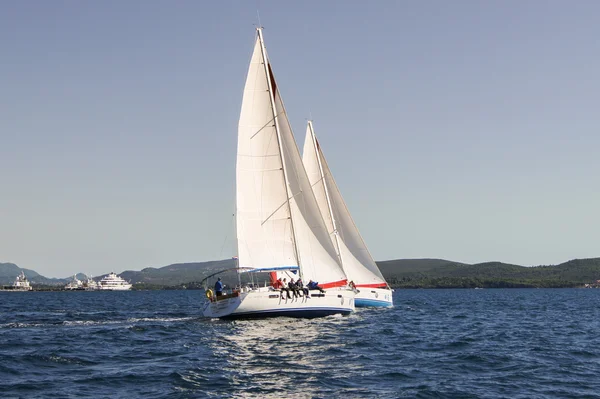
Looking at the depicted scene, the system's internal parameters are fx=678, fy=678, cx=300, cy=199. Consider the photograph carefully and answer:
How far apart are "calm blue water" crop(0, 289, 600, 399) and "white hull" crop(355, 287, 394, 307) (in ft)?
60.7

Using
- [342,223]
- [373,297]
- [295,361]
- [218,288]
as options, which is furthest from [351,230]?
[295,361]

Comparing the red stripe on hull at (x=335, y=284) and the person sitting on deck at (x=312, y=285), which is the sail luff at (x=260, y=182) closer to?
Answer: the person sitting on deck at (x=312, y=285)

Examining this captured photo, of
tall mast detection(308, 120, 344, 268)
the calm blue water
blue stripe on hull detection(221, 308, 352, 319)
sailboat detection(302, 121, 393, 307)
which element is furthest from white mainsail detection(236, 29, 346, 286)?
sailboat detection(302, 121, 393, 307)

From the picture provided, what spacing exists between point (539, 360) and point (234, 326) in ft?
62.1

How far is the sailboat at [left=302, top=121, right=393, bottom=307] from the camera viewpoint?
6750cm

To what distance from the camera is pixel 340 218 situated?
6850 centimetres

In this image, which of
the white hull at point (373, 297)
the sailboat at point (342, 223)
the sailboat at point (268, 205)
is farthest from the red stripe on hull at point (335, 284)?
the sailboat at point (342, 223)

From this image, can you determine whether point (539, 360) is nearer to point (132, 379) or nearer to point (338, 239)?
point (132, 379)

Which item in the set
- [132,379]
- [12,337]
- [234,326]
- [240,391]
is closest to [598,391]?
[240,391]

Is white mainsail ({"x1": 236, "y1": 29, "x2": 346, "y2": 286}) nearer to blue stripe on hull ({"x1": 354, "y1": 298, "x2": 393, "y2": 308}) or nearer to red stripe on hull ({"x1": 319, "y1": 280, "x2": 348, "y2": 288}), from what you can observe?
red stripe on hull ({"x1": 319, "y1": 280, "x2": 348, "y2": 288})

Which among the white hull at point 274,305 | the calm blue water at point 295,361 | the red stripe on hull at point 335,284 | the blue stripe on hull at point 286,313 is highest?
the red stripe on hull at point 335,284

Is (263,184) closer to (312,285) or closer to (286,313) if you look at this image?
(312,285)

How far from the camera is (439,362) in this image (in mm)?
29328

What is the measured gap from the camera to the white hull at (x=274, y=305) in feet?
140
